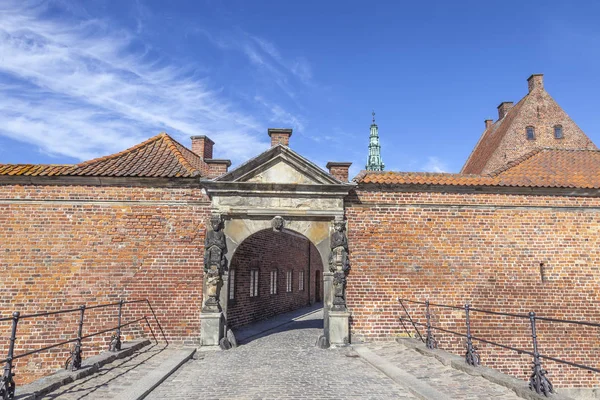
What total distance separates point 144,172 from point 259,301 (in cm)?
758

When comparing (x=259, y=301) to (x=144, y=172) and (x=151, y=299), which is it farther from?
(x=144, y=172)

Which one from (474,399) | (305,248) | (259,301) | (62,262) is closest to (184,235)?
(62,262)

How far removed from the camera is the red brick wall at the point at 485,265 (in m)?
10.4

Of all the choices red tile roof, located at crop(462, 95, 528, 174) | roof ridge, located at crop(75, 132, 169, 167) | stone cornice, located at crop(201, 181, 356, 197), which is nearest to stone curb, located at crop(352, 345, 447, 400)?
stone cornice, located at crop(201, 181, 356, 197)

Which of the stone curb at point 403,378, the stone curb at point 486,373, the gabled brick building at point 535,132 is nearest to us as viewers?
the stone curb at point 486,373

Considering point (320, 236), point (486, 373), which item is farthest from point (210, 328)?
point (486, 373)

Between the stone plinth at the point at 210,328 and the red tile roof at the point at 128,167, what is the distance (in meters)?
3.59

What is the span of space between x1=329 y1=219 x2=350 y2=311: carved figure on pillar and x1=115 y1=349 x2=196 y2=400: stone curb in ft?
12.2

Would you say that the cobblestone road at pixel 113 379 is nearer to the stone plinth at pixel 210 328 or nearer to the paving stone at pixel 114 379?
the paving stone at pixel 114 379

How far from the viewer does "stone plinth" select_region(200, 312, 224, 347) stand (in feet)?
32.1

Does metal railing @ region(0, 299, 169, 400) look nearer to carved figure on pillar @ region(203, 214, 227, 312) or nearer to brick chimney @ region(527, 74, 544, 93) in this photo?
carved figure on pillar @ region(203, 214, 227, 312)

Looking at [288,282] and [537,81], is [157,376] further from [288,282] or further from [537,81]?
[537,81]

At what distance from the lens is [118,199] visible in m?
10.5

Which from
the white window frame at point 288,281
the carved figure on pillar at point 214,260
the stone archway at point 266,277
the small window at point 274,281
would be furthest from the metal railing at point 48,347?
the white window frame at point 288,281
